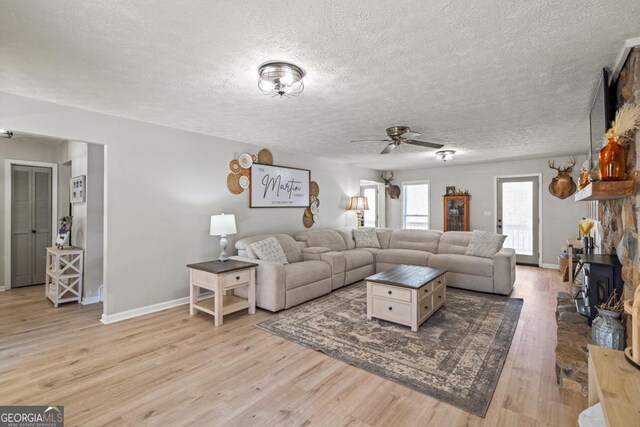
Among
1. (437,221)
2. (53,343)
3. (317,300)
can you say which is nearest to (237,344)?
(317,300)

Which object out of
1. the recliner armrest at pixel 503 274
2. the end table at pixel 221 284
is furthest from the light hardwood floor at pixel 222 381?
the recliner armrest at pixel 503 274

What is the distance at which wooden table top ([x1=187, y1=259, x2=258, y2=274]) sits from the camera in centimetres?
347

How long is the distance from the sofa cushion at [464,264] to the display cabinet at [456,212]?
Result: 8.46 feet

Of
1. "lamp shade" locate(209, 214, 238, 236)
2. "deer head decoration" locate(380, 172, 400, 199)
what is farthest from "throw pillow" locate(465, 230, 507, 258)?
"lamp shade" locate(209, 214, 238, 236)

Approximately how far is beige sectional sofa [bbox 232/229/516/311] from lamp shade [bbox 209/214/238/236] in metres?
0.41

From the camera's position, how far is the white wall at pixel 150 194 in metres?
3.18

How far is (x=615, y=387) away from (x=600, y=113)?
2331 millimetres

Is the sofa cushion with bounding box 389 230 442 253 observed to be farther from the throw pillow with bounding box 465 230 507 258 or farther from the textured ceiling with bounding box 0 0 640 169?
the textured ceiling with bounding box 0 0 640 169

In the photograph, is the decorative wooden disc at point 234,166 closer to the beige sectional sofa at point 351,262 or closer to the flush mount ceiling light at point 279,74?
the beige sectional sofa at point 351,262

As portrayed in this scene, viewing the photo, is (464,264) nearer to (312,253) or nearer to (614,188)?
(312,253)

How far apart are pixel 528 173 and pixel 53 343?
8.21 meters

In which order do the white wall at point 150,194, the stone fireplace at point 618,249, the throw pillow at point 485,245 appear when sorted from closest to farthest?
the stone fireplace at point 618,249, the white wall at point 150,194, the throw pillow at point 485,245

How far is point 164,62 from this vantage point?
2.16m

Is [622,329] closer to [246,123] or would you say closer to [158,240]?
[246,123]
